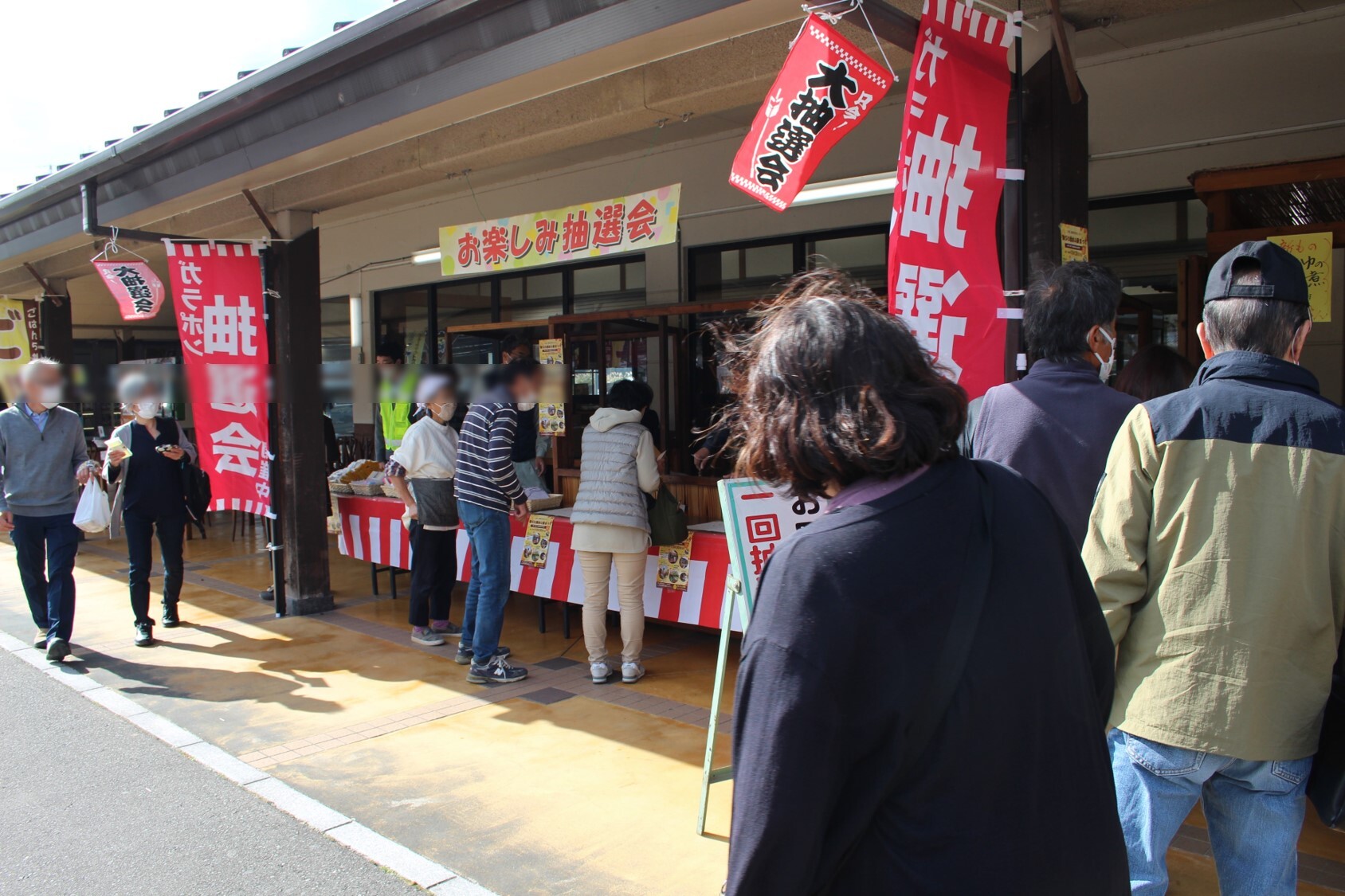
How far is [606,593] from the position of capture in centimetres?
582

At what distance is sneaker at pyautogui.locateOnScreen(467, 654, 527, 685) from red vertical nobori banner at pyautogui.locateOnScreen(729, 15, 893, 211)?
144 inches

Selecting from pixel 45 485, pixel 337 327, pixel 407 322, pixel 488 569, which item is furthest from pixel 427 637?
pixel 337 327

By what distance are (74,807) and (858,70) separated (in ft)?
15.3

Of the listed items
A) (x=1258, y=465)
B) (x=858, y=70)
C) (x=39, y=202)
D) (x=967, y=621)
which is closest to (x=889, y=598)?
(x=967, y=621)

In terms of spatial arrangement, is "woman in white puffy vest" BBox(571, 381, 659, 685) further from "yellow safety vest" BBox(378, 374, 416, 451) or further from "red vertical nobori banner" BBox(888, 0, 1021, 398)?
"yellow safety vest" BBox(378, 374, 416, 451)

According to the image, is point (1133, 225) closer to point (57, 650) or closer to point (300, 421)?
point (300, 421)

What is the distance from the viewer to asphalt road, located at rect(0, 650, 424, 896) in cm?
354

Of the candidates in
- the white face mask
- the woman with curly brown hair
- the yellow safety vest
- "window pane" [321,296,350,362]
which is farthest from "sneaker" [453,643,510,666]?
"window pane" [321,296,350,362]

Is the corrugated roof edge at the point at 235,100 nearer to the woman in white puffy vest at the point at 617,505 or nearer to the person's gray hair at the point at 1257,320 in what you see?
the woman in white puffy vest at the point at 617,505

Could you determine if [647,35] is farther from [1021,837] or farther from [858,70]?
[1021,837]

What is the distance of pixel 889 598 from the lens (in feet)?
4.12

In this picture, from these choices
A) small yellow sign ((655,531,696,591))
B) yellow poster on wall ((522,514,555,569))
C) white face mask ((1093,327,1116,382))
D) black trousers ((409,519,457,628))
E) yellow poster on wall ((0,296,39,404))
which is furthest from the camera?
yellow poster on wall ((0,296,39,404))

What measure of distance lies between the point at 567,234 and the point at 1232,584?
471 centimetres

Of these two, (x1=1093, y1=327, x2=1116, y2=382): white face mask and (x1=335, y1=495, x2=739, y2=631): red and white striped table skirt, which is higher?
(x1=1093, y1=327, x2=1116, y2=382): white face mask
